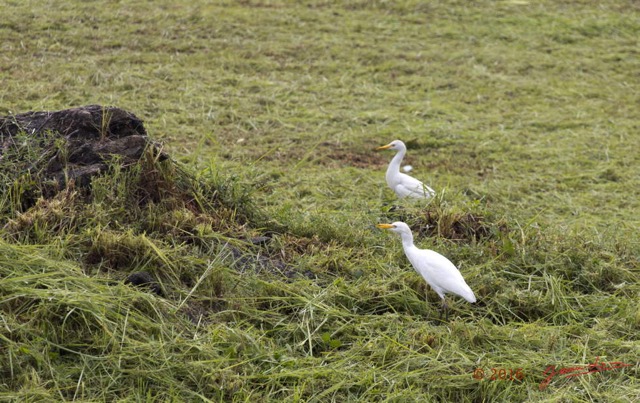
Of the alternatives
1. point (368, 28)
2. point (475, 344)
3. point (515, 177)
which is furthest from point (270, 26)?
point (475, 344)

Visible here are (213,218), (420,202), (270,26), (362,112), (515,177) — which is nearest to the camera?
(213,218)

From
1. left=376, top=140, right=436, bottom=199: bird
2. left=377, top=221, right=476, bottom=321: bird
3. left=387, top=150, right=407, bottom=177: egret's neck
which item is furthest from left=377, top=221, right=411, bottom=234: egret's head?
left=387, top=150, right=407, bottom=177: egret's neck

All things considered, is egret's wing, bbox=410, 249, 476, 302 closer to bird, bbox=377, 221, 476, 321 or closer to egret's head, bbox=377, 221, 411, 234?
bird, bbox=377, 221, 476, 321

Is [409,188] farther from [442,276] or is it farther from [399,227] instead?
[442,276]

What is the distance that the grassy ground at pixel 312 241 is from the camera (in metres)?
4.10

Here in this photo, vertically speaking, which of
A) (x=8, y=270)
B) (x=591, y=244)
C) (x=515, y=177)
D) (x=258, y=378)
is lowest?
(x=515, y=177)

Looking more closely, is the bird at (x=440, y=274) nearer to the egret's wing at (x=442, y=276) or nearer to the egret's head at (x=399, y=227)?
the egret's wing at (x=442, y=276)

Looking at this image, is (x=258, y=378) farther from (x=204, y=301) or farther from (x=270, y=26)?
(x=270, y=26)

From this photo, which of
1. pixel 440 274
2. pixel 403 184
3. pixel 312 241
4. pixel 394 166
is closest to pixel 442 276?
pixel 440 274

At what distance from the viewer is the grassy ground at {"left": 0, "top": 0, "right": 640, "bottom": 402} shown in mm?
4098

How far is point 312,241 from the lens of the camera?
18.3 ft

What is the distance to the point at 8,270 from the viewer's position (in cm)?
428

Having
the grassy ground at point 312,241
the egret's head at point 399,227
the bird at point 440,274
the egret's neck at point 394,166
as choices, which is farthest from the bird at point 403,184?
the bird at point 440,274

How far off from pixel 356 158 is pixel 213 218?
11.5 feet
